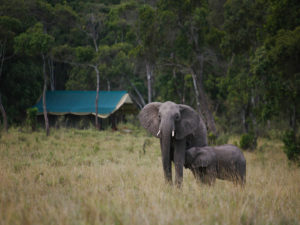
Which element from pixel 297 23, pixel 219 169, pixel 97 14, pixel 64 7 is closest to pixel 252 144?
pixel 297 23

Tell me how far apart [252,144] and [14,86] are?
21.5 metres

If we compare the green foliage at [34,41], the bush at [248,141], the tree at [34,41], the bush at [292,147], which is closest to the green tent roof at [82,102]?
the tree at [34,41]

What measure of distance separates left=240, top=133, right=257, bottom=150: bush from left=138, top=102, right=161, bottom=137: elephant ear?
10.3 metres

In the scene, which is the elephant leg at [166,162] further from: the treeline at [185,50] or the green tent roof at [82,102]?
the green tent roof at [82,102]

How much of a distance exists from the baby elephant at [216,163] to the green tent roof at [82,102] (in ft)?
78.0

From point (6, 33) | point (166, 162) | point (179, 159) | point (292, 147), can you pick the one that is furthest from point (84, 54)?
point (179, 159)

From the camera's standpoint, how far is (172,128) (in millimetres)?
6105

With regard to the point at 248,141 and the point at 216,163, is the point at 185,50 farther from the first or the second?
the point at 216,163

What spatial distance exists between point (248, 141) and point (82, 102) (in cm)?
1983

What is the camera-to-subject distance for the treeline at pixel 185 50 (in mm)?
12547

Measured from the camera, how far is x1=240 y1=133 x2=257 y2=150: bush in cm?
1597

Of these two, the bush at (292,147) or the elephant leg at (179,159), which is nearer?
the elephant leg at (179,159)

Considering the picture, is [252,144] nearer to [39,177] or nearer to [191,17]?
[191,17]

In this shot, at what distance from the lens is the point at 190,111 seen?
6.74 m
